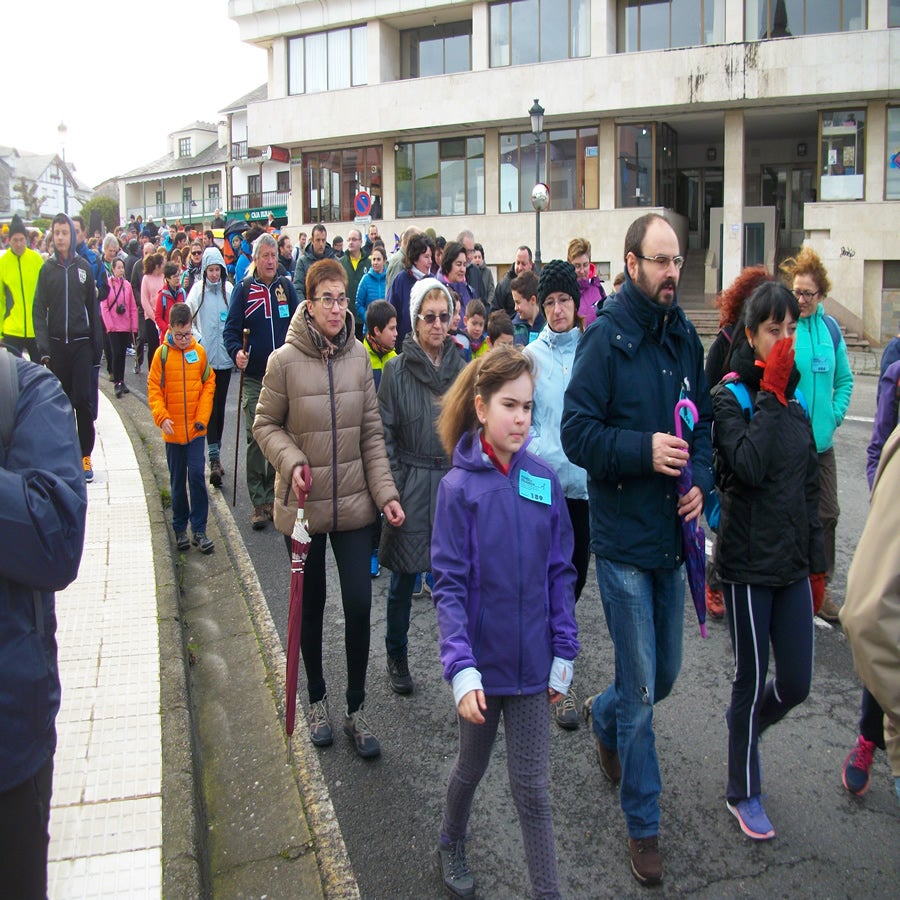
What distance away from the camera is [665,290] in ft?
10.8

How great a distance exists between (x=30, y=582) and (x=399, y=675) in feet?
9.58

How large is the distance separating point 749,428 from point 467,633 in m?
1.37

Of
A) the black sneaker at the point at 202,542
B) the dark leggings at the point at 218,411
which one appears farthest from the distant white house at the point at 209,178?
the black sneaker at the point at 202,542

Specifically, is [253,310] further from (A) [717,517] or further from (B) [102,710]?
(A) [717,517]

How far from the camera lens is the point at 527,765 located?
9.61ft

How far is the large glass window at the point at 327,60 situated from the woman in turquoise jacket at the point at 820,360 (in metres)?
30.6

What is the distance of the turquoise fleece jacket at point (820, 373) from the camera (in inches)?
201

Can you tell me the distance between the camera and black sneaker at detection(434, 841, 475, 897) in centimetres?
312

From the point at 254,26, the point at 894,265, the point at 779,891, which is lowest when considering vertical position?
the point at 779,891

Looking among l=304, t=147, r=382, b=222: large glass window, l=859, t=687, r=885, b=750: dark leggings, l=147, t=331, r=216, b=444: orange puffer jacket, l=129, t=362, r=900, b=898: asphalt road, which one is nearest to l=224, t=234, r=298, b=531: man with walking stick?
l=147, t=331, r=216, b=444: orange puffer jacket

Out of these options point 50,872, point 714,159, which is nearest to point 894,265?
point 714,159

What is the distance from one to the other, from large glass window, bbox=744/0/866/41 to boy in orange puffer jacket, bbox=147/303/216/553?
25382 millimetres

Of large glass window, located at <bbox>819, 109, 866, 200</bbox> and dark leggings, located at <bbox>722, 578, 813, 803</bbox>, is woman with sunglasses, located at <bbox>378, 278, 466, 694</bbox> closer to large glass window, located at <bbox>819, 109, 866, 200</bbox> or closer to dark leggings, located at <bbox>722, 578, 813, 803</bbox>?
dark leggings, located at <bbox>722, 578, 813, 803</bbox>

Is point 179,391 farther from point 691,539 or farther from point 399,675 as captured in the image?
point 691,539
